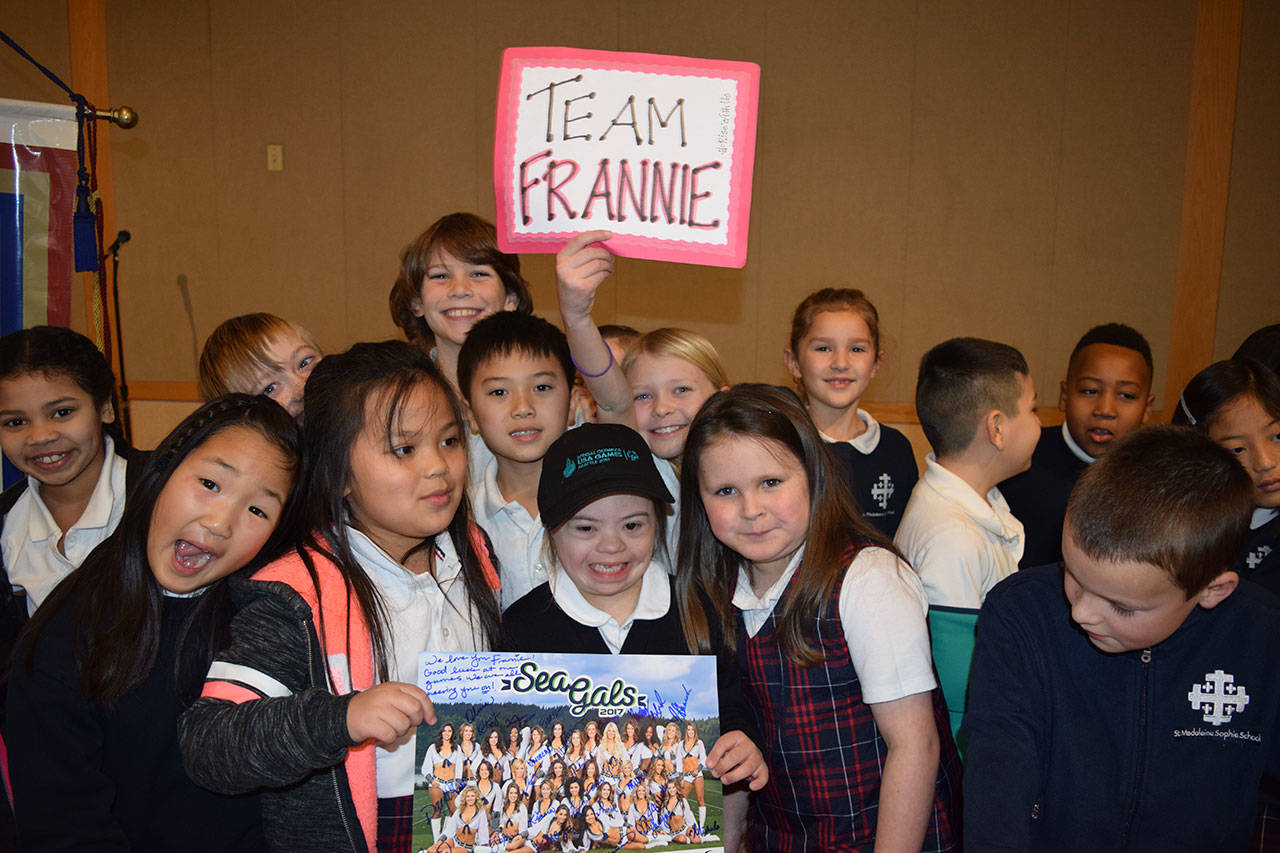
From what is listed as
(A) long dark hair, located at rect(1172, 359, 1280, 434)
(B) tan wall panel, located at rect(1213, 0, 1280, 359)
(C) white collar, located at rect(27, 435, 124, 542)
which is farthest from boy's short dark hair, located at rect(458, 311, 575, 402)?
(B) tan wall panel, located at rect(1213, 0, 1280, 359)

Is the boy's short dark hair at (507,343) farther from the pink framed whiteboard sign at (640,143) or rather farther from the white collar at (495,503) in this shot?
the pink framed whiteboard sign at (640,143)

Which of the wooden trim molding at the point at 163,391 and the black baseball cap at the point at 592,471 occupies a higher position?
the black baseball cap at the point at 592,471

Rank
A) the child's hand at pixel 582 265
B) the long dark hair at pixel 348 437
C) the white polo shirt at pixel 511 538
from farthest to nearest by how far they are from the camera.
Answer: the white polo shirt at pixel 511 538 → the child's hand at pixel 582 265 → the long dark hair at pixel 348 437

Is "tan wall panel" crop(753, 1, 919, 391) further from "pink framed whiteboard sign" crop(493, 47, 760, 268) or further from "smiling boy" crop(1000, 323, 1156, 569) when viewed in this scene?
"pink framed whiteboard sign" crop(493, 47, 760, 268)

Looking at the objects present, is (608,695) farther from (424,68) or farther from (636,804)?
(424,68)

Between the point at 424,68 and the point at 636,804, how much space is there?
6047 millimetres

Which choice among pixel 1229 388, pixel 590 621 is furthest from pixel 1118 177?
pixel 590 621

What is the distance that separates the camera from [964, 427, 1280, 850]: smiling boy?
142cm

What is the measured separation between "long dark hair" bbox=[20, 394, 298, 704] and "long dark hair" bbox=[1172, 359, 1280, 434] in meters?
2.51

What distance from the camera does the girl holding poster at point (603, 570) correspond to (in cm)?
190

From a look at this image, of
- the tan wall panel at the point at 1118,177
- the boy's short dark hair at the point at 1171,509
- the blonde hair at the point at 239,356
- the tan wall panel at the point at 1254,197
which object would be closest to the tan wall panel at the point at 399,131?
the blonde hair at the point at 239,356

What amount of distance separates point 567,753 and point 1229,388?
2257 mm

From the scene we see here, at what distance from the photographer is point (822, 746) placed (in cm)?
183

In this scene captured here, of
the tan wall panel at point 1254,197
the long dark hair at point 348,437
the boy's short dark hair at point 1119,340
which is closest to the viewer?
the long dark hair at point 348,437
